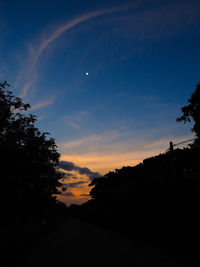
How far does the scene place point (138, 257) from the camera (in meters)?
9.62

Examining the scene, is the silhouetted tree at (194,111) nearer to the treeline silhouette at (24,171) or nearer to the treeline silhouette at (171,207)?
the treeline silhouette at (171,207)

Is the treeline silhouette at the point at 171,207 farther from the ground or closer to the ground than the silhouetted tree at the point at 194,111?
closer to the ground

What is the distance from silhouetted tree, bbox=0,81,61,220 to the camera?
19.0m

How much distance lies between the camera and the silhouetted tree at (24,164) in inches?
748

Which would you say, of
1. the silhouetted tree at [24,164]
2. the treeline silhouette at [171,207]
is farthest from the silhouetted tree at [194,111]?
the silhouetted tree at [24,164]

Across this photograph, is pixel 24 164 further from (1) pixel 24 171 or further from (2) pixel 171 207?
(2) pixel 171 207

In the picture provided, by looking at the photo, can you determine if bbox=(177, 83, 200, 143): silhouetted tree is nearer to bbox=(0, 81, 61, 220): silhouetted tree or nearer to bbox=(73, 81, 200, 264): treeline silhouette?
bbox=(73, 81, 200, 264): treeline silhouette

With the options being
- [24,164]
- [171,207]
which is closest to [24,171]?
[24,164]

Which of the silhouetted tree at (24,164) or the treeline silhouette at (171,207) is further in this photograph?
the silhouetted tree at (24,164)

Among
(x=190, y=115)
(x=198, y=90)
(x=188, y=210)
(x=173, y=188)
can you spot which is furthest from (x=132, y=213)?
(x=198, y=90)

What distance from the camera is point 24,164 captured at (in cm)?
1944

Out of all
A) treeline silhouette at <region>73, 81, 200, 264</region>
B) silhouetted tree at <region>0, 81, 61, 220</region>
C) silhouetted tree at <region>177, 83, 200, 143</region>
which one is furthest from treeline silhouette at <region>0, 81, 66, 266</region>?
silhouetted tree at <region>177, 83, 200, 143</region>

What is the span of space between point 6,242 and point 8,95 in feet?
44.8

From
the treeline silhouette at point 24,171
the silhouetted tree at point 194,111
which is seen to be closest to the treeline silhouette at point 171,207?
the silhouetted tree at point 194,111
